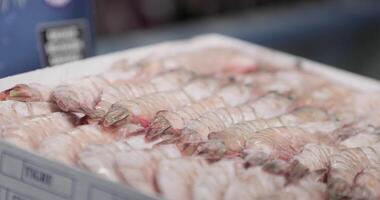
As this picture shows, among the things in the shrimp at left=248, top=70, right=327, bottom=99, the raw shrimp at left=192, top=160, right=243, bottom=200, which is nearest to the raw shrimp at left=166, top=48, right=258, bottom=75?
the shrimp at left=248, top=70, right=327, bottom=99

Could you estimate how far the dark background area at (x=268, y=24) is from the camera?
3.03 m

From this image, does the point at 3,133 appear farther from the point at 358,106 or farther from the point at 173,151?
the point at 358,106

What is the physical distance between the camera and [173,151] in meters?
1.05

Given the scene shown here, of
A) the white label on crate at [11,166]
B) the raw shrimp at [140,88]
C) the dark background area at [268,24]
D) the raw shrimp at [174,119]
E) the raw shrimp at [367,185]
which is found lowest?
the dark background area at [268,24]

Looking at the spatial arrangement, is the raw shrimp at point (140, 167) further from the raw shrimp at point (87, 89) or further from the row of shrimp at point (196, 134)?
the raw shrimp at point (87, 89)

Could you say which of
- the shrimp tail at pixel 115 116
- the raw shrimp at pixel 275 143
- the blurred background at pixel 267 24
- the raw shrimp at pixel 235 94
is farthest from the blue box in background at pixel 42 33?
the blurred background at pixel 267 24

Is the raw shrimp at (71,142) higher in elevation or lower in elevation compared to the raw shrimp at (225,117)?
lower

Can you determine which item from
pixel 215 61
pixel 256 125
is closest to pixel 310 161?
pixel 256 125

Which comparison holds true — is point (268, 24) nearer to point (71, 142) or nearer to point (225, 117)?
point (225, 117)

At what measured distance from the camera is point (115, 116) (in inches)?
43.7

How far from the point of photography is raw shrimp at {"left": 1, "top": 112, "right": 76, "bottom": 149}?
1.04m

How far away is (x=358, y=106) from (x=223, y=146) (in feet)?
1.50

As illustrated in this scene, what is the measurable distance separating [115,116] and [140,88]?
149mm

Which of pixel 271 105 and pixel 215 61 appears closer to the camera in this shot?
pixel 271 105
